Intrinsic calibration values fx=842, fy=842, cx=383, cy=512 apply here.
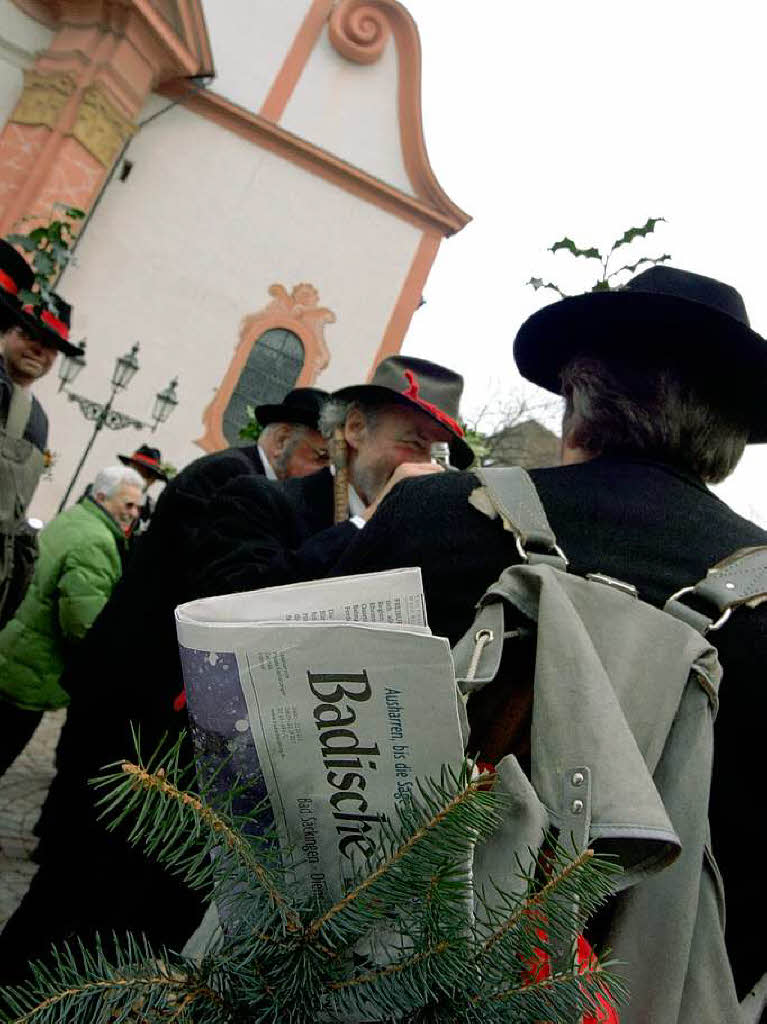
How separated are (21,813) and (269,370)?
37.1 ft

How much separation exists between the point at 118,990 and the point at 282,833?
193mm

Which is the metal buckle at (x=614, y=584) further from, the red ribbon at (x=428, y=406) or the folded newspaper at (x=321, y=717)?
the red ribbon at (x=428, y=406)

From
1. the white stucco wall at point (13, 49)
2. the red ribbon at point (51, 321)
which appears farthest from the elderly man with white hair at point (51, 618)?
the white stucco wall at point (13, 49)

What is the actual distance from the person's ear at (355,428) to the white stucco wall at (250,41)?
578 inches

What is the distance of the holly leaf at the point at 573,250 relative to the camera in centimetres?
170

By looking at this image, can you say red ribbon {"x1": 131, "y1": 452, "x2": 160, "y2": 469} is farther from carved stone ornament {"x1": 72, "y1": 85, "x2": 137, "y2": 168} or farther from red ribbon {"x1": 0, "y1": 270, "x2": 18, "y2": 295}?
carved stone ornament {"x1": 72, "y1": 85, "x2": 137, "y2": 168}

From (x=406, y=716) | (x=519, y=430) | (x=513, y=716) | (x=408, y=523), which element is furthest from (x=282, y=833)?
(x=519, y=430)

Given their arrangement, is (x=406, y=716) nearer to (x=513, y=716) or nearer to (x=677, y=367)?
(x=513, y=716)

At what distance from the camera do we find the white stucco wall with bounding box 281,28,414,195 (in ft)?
52.4

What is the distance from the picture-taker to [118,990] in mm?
725

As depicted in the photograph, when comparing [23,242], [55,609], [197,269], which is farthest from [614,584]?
[197,269]

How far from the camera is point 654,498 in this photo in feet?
4.11

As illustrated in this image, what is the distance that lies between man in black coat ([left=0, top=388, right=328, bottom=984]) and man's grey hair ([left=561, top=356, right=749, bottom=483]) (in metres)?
1.09

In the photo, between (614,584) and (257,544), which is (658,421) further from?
(257,544)
